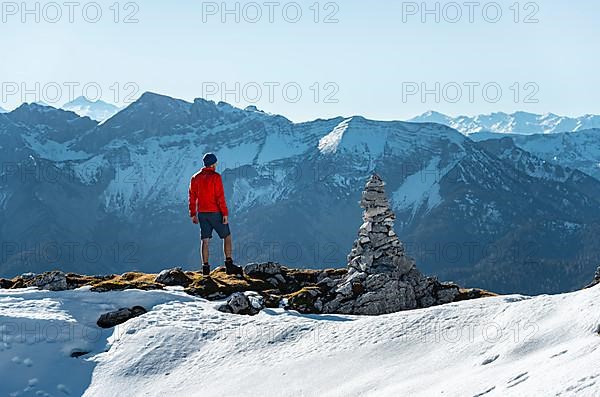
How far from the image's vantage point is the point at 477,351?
1725 cm

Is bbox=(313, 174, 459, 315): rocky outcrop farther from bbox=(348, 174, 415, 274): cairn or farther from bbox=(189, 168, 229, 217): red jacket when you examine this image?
bbox=(189, 168, 229, 217): red jacket

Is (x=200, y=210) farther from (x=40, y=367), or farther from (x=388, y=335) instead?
(x=388, y=335)

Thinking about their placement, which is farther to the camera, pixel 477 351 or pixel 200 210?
pixel 200 210

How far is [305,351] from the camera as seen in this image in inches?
813

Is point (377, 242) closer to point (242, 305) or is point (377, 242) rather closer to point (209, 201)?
point (209, 201)

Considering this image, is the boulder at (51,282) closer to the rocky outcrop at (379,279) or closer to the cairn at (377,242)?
the rocky outcrop at (379,279)

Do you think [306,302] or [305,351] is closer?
[305,351]

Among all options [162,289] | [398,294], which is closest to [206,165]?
[162,289]

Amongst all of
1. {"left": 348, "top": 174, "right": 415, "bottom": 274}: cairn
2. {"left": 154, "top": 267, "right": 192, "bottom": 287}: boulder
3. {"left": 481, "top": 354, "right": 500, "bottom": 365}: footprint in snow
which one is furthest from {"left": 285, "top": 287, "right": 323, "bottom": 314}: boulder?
{"left": 481, "top": 354, "right": 500, "bottom": 365}: footprint in snow

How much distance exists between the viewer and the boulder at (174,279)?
32.5 meters

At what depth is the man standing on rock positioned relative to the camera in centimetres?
3178

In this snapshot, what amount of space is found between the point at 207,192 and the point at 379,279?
352 inches

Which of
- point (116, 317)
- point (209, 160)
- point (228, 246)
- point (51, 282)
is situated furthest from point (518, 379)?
point (51, 282)

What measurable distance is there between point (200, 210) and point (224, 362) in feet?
41.0
